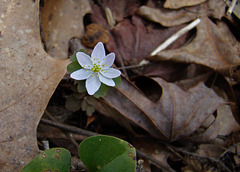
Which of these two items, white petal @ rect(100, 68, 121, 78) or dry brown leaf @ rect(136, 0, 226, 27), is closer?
white petal @ rect(100, 68, 121, 78)

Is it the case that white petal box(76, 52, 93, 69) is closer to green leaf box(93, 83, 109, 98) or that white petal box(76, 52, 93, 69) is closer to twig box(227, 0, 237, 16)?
green leaf box(93, 83, 109, 98)

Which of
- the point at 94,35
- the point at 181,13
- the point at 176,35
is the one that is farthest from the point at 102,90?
the point at 181,13

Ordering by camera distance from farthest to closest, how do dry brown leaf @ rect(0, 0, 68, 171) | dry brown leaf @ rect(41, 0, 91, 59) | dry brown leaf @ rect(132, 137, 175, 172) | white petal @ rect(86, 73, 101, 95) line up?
dry brown leaf @ rect(41, 0, 91, 59) < dry brown leaf @ rect(132, 137, 175, 172) < white petal @ rect(86, 73, 101, 95) < dry brown leaf @ rect(0, 0, 68, 171)

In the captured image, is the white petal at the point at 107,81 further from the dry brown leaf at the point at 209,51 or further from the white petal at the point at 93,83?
the dry brown leaf at the point at 209,51

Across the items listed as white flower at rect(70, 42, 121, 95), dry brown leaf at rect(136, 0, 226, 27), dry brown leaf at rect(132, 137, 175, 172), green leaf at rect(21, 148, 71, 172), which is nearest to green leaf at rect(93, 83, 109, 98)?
white flower at rect(70, 42, 121, 95)

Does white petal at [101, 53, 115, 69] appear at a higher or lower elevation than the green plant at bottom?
higher

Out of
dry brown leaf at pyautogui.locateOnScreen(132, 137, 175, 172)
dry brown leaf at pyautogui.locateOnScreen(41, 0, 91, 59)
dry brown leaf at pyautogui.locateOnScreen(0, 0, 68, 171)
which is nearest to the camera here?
dry brown leaf at pyautogui.locateOnScreen(0, 0, 68, 171)
